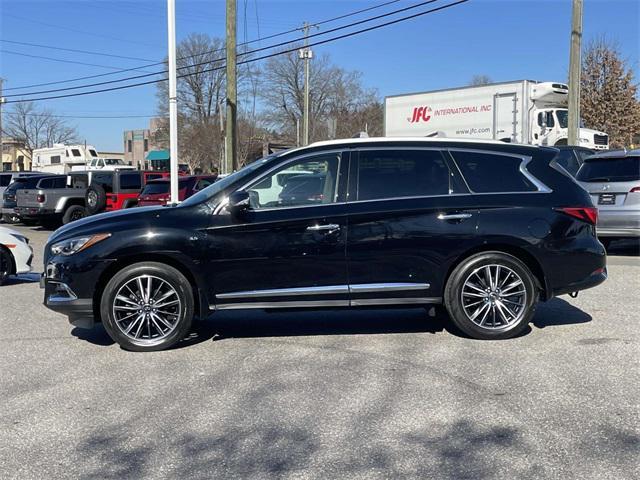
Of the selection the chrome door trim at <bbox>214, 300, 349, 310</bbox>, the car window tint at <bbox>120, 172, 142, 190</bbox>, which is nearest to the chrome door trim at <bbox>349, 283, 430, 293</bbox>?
the chrome door trim at <bbox>214, 300, 349, 310</bbox>

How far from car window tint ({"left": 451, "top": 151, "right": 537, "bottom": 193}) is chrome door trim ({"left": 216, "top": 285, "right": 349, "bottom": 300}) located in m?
1.55

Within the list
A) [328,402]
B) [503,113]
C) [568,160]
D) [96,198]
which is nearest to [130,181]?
[96,198]

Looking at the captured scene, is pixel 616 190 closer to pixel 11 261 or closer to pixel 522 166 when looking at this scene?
pixel 522 166

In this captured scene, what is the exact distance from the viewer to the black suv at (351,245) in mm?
5594

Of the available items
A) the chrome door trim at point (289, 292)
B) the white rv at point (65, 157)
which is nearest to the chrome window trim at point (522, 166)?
the chrome door trim at point (289, 292)

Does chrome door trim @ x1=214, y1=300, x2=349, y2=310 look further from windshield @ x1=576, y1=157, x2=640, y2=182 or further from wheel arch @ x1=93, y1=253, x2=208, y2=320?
windshield @ x1=576, y1=157, x2=640, y2=182

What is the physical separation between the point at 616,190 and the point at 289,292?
726cm

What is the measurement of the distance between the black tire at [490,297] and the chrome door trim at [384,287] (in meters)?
0.29

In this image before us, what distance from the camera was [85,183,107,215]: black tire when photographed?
17828 millimetres

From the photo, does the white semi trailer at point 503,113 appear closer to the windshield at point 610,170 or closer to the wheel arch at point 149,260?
the windshield at point 610,170

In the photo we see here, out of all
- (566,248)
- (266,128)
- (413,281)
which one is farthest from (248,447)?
(266,128)

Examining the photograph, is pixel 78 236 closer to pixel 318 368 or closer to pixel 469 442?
pixel 318 368

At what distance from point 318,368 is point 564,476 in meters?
2.23

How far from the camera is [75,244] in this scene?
561 centimetres
